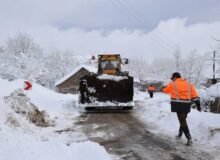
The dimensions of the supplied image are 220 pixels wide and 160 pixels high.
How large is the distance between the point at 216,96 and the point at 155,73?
83347mm

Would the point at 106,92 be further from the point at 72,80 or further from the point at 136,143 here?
the point at 72,80

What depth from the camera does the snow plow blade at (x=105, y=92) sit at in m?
16.8

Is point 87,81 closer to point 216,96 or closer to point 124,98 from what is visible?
point 124,98

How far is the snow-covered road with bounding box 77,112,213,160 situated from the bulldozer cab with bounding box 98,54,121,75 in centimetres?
778

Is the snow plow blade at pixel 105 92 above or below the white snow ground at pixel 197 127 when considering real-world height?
above

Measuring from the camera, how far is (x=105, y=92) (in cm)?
1694

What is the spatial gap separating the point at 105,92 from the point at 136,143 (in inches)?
335

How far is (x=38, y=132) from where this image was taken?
10.0m

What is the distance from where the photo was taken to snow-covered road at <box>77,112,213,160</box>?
23.7ft

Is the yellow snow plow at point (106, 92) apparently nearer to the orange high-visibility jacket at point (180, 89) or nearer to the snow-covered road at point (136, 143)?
the snow-covered road at point (136, 143)

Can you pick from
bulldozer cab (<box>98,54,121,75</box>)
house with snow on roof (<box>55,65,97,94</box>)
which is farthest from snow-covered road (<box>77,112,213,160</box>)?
house with snow on roof (<box>55,65,97,94</box>)

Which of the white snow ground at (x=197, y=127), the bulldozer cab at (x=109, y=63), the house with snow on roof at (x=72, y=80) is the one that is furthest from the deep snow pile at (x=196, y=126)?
the house with snow on roof at (x=72, y=80)

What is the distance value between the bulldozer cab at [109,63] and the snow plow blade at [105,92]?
2552mm

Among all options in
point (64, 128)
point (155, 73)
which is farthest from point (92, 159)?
point (155, 73)
